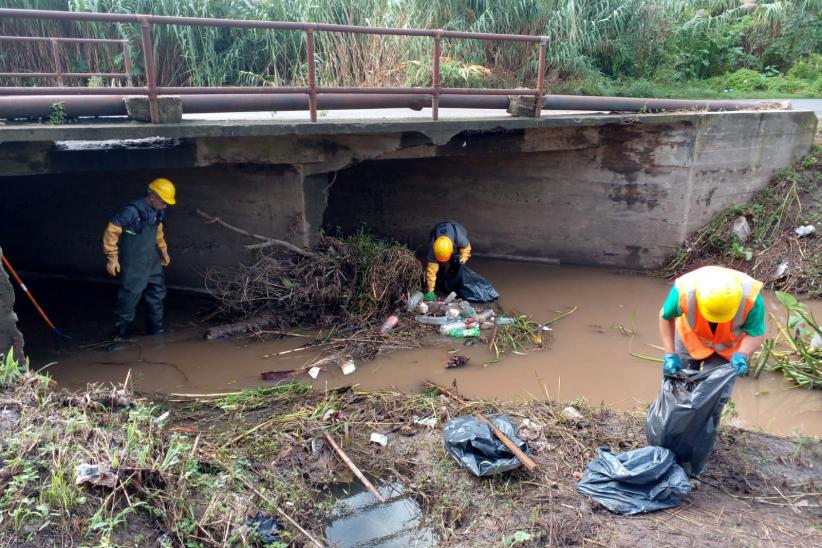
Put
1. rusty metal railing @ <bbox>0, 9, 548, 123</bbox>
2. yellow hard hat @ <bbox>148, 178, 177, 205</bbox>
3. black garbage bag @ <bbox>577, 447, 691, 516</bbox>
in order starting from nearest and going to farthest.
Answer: black garbage bag @ <bbox>577, 447, 691, 516</bbox>
rusty metal railing @ <bbox>0, 9, 548, 123</bbox>
yellow hard hat @ <bbox>148, 178, 177, 205</bbox>

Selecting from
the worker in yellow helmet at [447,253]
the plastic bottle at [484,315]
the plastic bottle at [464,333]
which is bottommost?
the plastic bottle at [464,333]

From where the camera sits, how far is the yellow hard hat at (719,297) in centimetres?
354

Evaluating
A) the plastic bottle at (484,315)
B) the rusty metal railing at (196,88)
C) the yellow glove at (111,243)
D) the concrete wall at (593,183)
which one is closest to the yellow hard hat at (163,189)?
the yellow glove at (111,243)

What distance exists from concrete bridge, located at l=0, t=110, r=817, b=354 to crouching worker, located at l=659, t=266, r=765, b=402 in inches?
146

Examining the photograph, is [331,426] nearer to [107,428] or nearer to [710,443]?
[107,428]

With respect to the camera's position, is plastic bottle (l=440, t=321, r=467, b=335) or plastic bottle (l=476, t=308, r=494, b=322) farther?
plastic bottle (l=476, t=308, r=494, b=322)

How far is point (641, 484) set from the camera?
3725 millimetres

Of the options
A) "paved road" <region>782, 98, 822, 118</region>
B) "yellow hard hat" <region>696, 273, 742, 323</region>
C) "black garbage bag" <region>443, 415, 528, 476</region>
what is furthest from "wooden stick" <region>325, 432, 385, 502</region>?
"paved road" <region>782, 98, 822, 118</region>

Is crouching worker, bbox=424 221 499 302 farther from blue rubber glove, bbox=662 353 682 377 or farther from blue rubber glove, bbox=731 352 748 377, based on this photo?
blue rubber glove, bbox=731 352 748 377

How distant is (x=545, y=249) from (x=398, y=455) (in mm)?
5625

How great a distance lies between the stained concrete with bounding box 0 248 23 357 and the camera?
194 inches

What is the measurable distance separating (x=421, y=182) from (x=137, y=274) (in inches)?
182

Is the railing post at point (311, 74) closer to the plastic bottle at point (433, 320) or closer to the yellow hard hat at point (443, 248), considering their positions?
the yellow hard hat at point (443, 248)

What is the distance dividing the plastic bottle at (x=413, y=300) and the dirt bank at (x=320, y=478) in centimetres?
222
